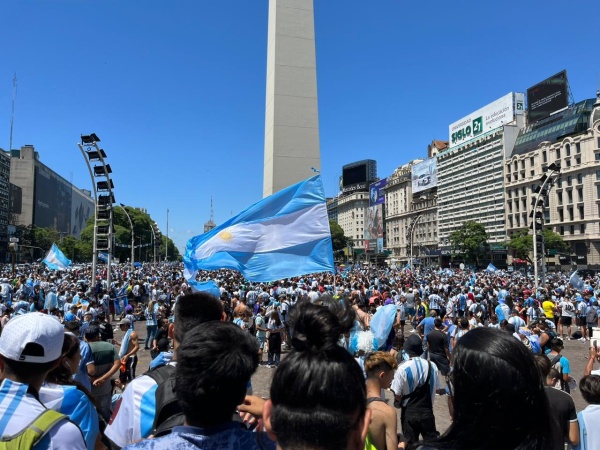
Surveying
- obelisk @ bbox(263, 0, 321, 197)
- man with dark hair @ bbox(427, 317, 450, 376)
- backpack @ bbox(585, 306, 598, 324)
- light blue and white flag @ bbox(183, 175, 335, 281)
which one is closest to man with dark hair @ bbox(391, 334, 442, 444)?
light blue and white flag @ bbox(183, 175, 335, 281)

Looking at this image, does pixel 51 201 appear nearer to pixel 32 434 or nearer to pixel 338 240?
pixel 338 240

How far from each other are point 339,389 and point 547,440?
755mm

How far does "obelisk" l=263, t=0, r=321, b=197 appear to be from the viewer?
18609mm

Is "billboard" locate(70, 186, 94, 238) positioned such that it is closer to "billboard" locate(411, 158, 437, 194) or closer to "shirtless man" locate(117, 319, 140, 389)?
"billboard" locate(411, 158, 437, 194)

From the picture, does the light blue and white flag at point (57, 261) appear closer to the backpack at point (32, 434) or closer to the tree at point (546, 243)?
the backpack at point (32, 434)

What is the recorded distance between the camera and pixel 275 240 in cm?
743

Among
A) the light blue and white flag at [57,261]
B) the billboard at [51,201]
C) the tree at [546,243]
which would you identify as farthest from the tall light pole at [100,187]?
the billboard at [51,201]

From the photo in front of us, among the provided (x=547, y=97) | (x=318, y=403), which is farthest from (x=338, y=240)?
(x=318, y=403)

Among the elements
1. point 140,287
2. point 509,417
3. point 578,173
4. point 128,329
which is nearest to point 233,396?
point 509,417

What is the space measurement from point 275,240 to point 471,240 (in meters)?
67.7

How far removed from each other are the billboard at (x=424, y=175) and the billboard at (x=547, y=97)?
2463cm

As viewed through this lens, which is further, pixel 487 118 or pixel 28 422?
pixel 487 118

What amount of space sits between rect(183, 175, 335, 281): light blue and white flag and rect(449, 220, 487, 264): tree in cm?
6738

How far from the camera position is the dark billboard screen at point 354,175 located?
463 ft
